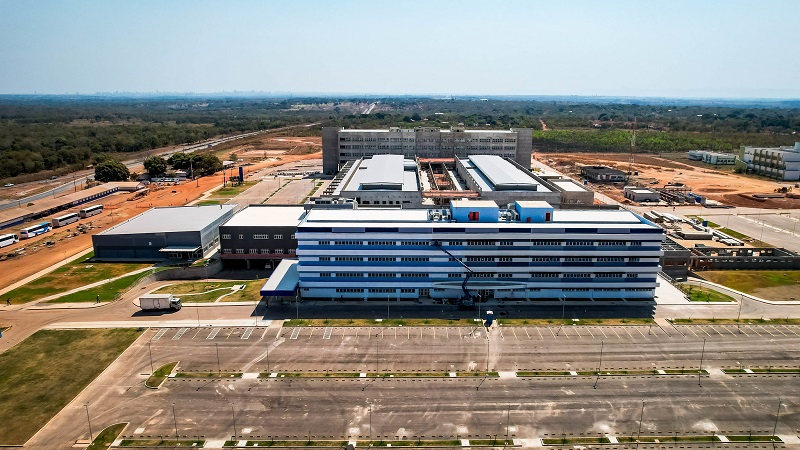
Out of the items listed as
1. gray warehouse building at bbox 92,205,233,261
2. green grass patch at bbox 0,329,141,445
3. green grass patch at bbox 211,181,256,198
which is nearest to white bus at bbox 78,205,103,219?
green grass patch at bbox 211,181,256,198

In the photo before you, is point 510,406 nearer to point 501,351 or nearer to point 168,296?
point 501,351

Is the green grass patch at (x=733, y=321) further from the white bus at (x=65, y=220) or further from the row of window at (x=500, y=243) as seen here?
the white bus at (x=65, y=220)

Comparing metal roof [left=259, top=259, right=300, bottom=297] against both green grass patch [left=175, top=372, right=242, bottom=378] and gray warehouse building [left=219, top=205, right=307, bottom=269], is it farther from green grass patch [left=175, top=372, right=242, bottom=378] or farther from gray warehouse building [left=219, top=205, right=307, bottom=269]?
green grass patch [left=175, top=372, right=242, bottom=378]

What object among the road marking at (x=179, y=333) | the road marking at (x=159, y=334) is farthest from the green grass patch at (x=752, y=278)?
the road marking at (x=159, y=334)

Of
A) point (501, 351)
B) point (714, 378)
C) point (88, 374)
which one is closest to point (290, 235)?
point (88, 374)

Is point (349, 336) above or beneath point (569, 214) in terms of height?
beneath

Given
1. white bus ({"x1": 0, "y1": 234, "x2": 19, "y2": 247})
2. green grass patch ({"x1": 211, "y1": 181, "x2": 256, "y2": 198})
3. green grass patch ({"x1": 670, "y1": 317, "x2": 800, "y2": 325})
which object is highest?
green grass patch ({"x1": 211, "y1": 181, "x2": 256, "y2": 198})
